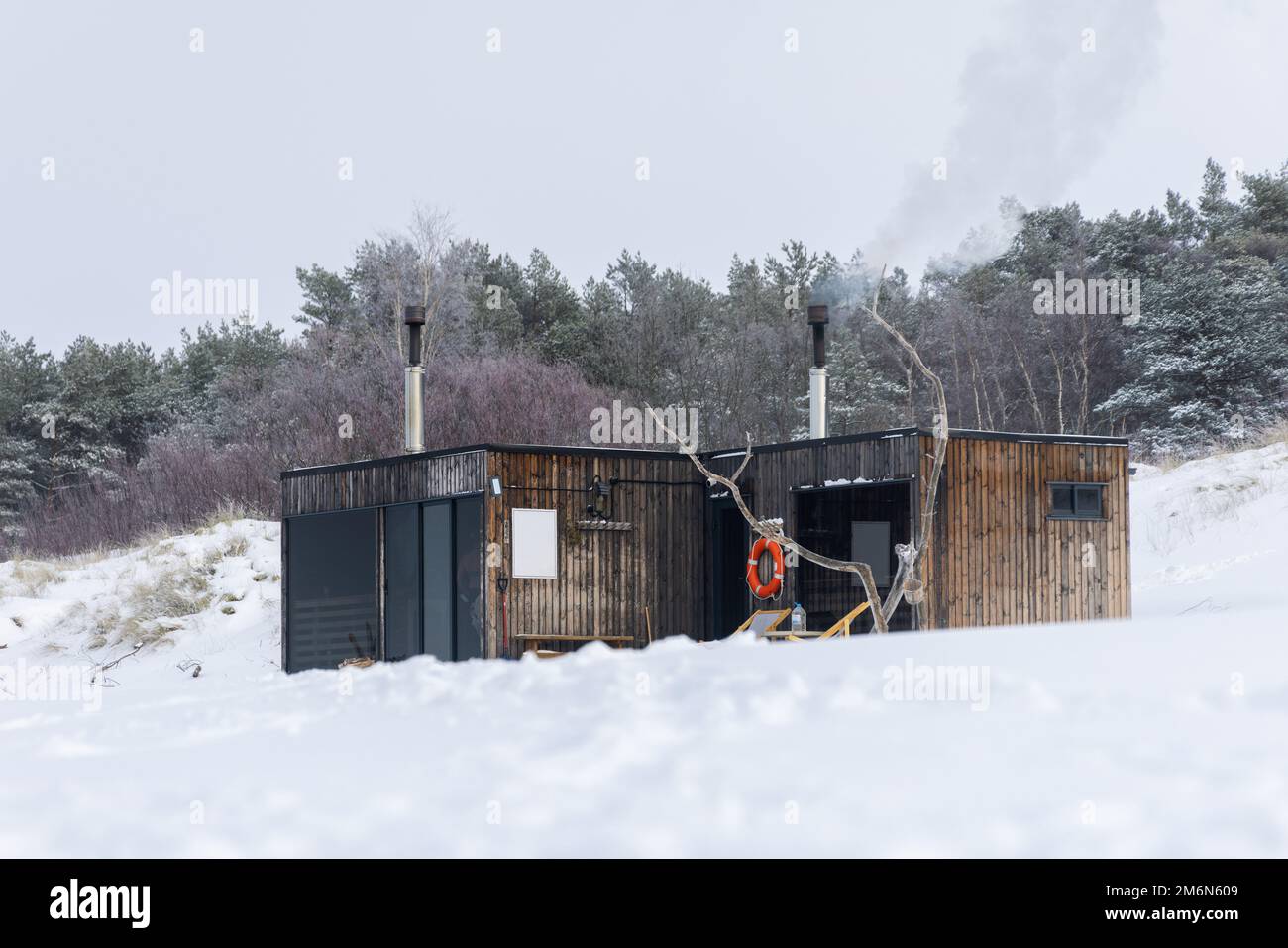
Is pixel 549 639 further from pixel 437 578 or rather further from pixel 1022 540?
pixel 1022 540

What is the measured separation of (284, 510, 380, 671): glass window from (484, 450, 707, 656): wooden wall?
1.86 m

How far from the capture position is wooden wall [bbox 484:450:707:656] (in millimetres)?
13109

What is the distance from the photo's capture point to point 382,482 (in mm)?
14359

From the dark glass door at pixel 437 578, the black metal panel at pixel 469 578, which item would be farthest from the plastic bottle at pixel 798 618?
the dark glass door at pixel 437 578

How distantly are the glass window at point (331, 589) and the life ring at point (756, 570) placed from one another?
3490mm

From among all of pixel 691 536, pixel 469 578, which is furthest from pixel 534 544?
pixel 691 536

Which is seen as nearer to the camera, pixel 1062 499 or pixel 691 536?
pixel 1062 499

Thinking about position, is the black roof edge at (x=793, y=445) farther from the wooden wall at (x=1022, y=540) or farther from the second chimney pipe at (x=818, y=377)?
the second chimney pipe at (x=818, y=377)

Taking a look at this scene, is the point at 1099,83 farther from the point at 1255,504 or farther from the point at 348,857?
the point at 348,857

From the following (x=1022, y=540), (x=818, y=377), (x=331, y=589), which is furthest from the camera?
(x=818, y=377)

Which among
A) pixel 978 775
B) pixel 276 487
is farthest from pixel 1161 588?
pixel 276 487

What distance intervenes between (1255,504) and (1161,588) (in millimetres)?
3754

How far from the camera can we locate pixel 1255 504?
18.9 metres

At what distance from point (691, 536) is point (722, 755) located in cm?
932
